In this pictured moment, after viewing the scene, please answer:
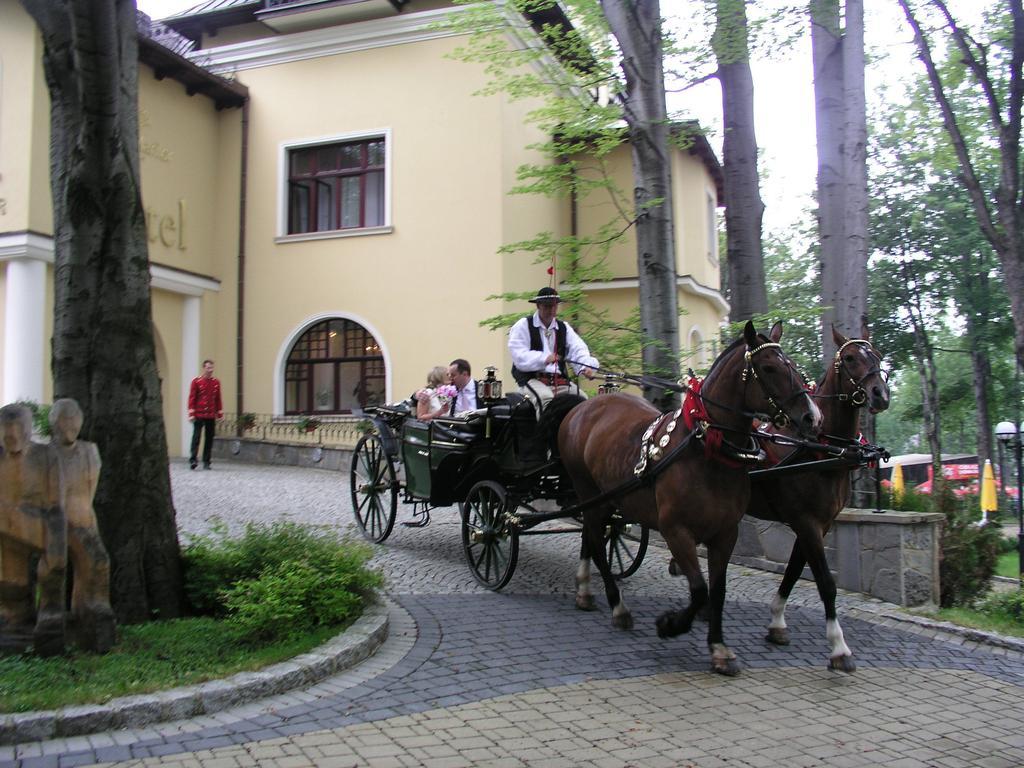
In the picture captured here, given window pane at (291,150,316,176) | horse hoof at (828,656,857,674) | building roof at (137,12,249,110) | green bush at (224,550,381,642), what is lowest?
horse hoof at (828,656,857,674)

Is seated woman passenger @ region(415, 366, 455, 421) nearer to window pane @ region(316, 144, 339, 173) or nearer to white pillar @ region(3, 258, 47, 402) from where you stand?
white pillar @ region(3, 258, 47, 402)

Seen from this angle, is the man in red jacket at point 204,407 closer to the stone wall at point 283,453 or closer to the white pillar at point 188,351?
the stone wall at point 283,453

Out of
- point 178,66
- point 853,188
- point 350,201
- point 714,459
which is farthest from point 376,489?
point 178,66

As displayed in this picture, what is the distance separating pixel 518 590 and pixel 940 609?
3.63 meters

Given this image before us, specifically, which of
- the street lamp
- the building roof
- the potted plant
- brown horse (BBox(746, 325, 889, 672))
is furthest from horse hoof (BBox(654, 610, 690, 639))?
the building roof

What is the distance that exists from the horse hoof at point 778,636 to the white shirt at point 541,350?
8.37 ft

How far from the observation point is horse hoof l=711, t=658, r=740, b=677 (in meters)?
5.50

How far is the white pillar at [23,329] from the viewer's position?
50.2ft

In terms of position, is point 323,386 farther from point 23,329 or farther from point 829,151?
point 829,151

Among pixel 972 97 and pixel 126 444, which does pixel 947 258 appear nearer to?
pixel 972 97

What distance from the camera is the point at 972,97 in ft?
46.5

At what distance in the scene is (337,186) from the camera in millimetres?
19375

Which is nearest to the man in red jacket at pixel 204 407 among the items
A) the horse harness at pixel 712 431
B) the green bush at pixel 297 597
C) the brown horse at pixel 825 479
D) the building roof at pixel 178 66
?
the building roof at pixel 178 66

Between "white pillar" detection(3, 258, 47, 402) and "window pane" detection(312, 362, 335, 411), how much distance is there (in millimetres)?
5556
